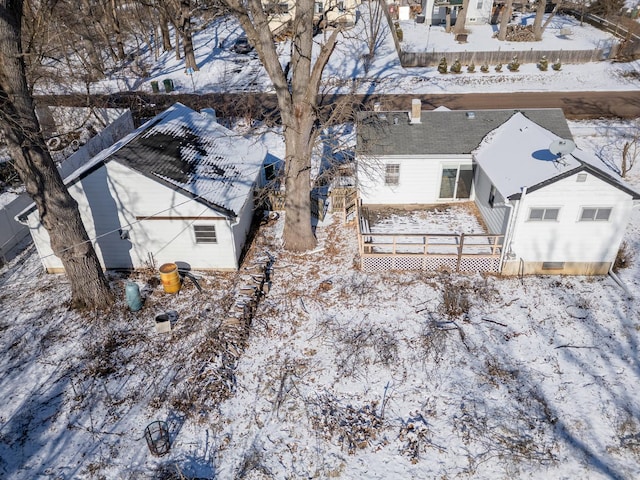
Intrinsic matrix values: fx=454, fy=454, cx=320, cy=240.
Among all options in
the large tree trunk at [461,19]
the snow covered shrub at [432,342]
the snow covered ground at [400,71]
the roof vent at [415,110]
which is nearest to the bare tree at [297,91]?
the roof vent at [415,110]

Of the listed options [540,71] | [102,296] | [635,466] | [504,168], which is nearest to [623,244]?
[504,168]

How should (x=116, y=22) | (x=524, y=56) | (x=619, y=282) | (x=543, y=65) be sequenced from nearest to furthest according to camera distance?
(x=619, y=282)
(x=543, y=65)
(x=524, y=56)
(x=116, y=22)

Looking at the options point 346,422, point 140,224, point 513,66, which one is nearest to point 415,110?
point 140,224

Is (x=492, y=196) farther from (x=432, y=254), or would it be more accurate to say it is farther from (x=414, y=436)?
(x=414, y=436)

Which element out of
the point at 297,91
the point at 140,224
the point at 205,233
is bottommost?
the point at 205,233

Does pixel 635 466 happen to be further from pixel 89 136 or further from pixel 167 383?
pixel 89 136

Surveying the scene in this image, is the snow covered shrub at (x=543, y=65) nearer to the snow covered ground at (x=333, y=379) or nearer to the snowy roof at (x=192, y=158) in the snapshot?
the snow covered ground at (x=333, y=379)

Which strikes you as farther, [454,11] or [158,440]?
[454,11]
